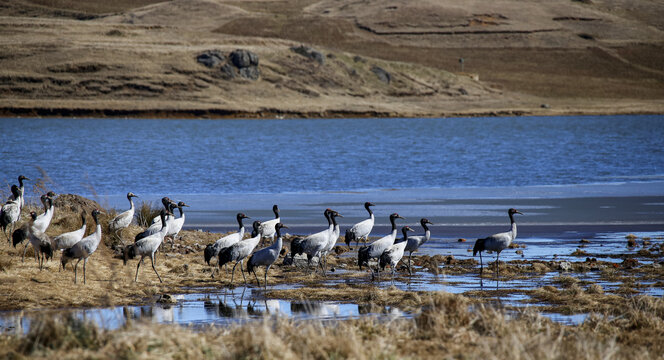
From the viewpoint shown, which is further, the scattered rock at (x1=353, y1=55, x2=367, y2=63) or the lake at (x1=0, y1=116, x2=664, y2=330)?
the scattered rock at (x1=353, y1=55, x2=367, y2=63)

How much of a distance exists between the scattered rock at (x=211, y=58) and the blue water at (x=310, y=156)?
22074mm

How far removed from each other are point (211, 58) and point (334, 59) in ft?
60.0

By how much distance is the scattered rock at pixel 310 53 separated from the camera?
371ft

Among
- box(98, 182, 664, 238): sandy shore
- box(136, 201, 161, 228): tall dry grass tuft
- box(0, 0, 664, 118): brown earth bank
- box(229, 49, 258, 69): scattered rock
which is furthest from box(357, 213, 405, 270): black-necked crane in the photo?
box(229, 49, 258, 69): scattered rock

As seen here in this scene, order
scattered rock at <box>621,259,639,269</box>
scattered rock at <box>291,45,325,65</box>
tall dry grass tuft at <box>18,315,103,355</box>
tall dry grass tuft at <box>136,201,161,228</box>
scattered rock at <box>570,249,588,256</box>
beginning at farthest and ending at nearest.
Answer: scattered rock at <box>291,45,325,65</box> → tall dry grass tuft at <box>136,201,161,228</box> → scattered rock at <box>570,249,588,256</box> → scattered rock at <box>621,259,639,269</box> → tall dry grass tuft at <box>18,315,103,355</box>

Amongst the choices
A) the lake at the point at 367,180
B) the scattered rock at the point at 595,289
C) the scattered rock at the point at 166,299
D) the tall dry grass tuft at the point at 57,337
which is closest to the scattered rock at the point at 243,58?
the lake at the point at 367,180

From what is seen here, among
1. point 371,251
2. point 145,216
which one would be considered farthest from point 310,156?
point 371,251

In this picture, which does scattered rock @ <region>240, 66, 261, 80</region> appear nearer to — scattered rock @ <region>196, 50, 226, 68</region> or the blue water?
scattered rock @ <region>196, 50, 226, 68</region>

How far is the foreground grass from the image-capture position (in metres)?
8.34

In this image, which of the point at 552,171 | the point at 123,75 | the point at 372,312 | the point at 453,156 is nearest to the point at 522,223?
the point at 372,312

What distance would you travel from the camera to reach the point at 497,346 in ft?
28.2

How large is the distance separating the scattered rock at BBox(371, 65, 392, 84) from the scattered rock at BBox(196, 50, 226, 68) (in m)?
21.1

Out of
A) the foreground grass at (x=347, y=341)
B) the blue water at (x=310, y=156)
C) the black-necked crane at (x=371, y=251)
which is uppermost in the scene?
the foreground grass at (x=347, y=341)

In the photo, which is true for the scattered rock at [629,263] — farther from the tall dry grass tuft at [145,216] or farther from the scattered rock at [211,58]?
the scattered rock at [211,58]
